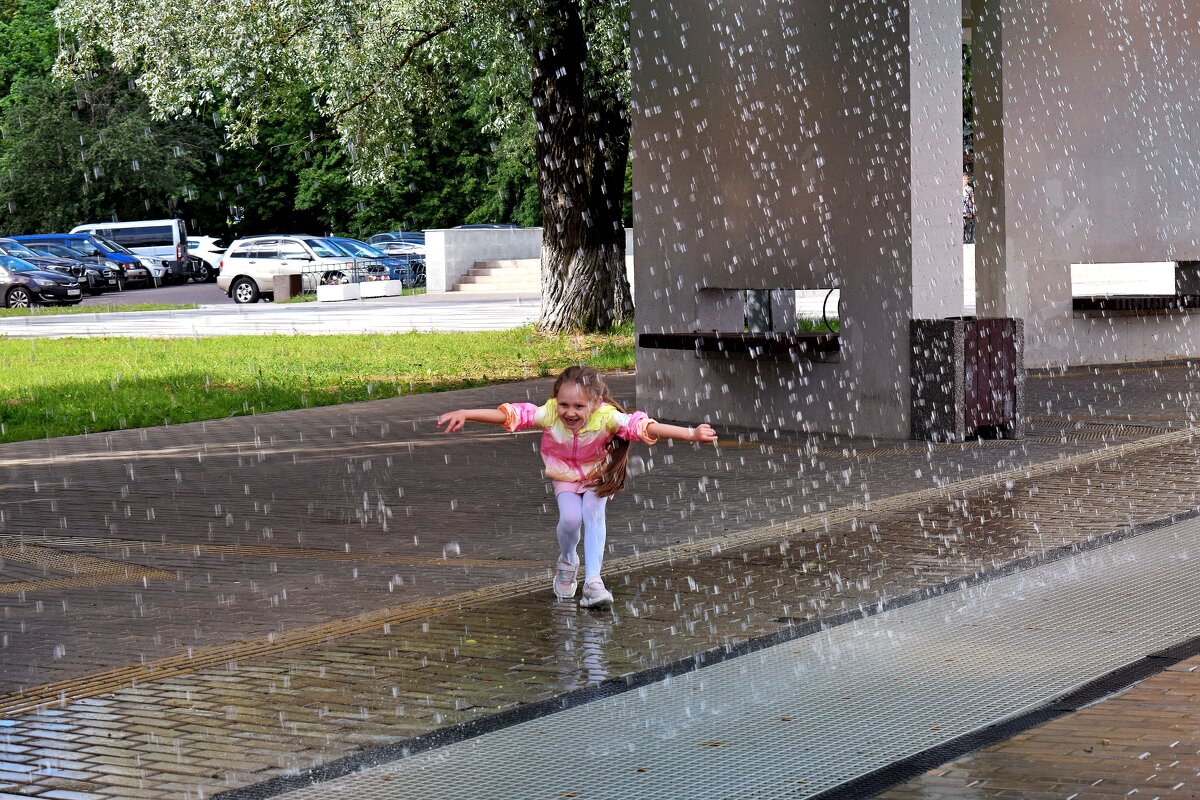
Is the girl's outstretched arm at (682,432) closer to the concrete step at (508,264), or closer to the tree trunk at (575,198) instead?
the tree trunk at (575,198)

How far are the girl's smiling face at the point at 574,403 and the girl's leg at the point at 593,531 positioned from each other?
0.35m

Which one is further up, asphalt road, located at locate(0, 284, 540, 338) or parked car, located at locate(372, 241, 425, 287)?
parked car, located at locate(372, 241, 425, 287)

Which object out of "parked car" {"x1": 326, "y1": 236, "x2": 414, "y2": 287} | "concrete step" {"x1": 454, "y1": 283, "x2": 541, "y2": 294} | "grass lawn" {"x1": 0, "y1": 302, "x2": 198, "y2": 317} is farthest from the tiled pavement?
"parked car" {"x1": 326, "y1": 236, "x2": 414, "y2": 287}

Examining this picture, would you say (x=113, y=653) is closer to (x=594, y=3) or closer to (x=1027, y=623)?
(x=1027, y=623)

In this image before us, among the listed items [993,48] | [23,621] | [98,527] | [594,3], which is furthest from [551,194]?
[23,621]

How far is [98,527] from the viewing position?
9.10 m

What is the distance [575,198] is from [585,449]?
1654 centimetres

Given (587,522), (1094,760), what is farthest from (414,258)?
(1094,760)

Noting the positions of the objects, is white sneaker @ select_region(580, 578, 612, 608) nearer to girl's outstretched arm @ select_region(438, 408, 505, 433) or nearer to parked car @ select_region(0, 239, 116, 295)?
girl's outstretched arm @ select_region(438, 408, 505, 433)

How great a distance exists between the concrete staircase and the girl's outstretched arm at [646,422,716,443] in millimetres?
32986

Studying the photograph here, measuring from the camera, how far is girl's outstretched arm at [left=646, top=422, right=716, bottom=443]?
19.8 ft

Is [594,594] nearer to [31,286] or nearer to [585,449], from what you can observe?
[585,449]

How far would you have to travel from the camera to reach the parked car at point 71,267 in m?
42.8

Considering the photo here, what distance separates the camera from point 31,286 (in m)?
39.1
